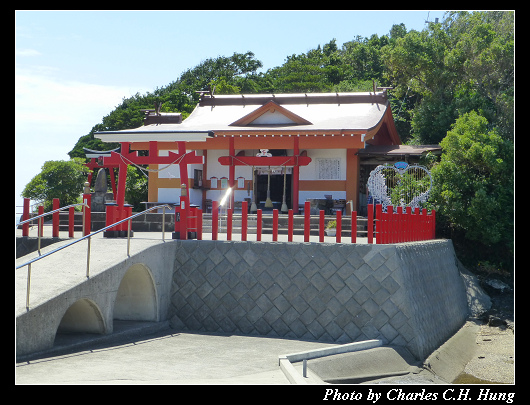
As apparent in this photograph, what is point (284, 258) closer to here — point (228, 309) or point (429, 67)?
point (228, 309)

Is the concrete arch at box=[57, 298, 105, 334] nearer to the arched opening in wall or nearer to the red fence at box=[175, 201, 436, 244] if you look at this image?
the arched opening in wall

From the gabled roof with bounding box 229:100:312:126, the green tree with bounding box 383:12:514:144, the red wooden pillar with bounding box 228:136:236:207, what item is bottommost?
the red wooden pillar with bounding box 228:136:236:207

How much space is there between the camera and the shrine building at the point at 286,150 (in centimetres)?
2053

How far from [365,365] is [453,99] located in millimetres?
16531

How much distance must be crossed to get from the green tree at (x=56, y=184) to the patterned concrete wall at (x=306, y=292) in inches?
506

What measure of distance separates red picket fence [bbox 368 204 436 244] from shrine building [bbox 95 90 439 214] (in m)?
4.69

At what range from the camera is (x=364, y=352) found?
10562 mm

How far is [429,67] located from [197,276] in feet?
49.7

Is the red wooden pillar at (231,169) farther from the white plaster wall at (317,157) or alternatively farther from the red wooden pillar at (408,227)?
the red wooden pillar at (408,227)

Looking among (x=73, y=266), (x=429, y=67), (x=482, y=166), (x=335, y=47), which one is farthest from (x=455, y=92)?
(x=335, y=47)

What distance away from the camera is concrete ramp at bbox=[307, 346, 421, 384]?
9555mm

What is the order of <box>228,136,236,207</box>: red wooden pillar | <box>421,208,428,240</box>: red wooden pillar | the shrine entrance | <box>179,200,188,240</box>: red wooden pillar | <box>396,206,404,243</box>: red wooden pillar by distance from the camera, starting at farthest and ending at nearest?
the shrine entrance, <box>228,136,236,207</box>: red wooden pillar, <box>421,208,428,240</box>: red wooden pillar, <box>179,200,188,240</box>: red wooden pillar, <box>396,206,404,243</box>: red wooden pillar

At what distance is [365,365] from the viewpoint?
1025cm

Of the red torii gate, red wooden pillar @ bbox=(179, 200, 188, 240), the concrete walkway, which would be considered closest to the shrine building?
the red torii gate
